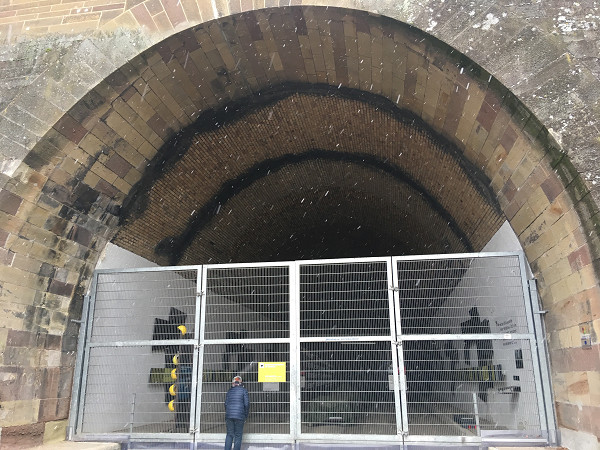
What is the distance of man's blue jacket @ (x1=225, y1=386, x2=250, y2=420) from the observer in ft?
21.1

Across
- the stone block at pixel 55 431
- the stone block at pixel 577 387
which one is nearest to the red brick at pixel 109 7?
the stone block at pixel 55 431

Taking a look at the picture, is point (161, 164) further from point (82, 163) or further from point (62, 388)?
point (62, 388)

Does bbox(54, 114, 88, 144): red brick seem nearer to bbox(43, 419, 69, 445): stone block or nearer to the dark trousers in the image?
bbox(43, 419, 69, 445): stone block

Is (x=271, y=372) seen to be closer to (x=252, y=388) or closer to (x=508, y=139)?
(x=252, y=388)

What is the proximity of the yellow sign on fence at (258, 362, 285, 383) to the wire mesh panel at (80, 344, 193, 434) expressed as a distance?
124cm

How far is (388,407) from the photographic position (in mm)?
7094

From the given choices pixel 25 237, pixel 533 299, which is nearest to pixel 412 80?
pixel 533 299

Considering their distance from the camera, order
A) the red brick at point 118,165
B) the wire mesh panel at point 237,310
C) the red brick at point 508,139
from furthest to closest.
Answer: the wire mesh panel at point 237,310
the red brick at point 118,165
the red brick at point 508,139

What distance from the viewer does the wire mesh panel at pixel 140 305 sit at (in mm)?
7789

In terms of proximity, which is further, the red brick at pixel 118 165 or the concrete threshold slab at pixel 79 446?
the red brick at pixel 118 165

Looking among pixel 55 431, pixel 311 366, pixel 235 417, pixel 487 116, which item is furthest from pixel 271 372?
pixel 487 116

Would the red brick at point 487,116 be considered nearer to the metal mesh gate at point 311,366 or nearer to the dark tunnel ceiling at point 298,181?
the dark tunnel ceiling at point 298,181

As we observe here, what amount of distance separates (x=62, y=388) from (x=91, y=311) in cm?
117

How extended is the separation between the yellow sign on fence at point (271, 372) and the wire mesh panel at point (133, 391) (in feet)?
4.06
